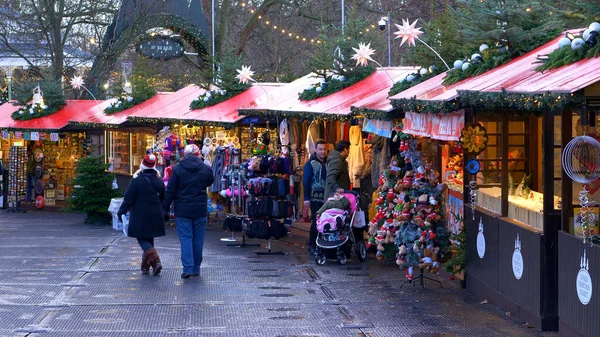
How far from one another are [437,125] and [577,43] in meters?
3.12

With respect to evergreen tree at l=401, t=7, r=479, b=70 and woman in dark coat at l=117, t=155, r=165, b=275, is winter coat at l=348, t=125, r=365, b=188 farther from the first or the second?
woman in dark coat at l=117, t=155, r=165, b=275

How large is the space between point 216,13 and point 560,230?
2905 centimetres

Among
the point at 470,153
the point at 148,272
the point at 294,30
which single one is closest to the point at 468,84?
the point at 470,153

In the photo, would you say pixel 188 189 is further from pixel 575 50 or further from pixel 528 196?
pixel 575 50

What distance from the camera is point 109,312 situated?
1087 cm

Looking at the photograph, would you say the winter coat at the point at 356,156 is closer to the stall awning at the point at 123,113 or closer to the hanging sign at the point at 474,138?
the hanging sign at the point at 474,138

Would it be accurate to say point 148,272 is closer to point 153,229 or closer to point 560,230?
point 153,229

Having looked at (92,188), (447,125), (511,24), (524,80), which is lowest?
(92,188)

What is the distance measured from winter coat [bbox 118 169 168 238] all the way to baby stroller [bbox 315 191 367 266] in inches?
87.4

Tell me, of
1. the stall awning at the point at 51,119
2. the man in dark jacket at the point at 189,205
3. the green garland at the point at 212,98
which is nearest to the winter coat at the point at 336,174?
the man in dark jacket at the point at 189,205

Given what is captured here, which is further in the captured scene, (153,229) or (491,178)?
(153,229)

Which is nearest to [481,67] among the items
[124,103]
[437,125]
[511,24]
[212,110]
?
[511,24]

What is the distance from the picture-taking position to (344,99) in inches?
667

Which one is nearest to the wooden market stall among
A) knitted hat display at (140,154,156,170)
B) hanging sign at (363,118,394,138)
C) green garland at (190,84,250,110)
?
hanging sign at (363,118,394,138)
